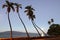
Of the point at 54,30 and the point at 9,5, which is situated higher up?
the point at 9,5

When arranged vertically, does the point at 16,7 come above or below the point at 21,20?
above

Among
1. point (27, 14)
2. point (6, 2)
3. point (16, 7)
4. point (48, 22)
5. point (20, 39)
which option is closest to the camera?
point (20, 39)

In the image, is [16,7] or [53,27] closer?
[16,7]

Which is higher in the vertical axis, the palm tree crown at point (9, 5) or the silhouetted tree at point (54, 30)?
the palm tree crown at point (9, 5)

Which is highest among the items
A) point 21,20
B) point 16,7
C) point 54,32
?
point 16,7

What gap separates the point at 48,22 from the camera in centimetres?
8962

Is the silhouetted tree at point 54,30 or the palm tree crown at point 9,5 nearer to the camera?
the palm tree crown at point 9,5

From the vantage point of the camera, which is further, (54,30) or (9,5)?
(54,30)

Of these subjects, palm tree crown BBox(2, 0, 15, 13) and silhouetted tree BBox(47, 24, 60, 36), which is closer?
palm tree crown BBox(2, 0, 15, 13)

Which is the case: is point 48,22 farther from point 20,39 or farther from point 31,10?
point 20,39

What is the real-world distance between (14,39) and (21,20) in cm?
1226

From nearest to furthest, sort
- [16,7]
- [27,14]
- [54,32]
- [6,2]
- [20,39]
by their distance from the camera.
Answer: [20,39] < [6,2] < [16,7] < [27,14] < [54,32]

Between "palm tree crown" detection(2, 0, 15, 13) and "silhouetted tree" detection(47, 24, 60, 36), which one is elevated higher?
"palm tree crown" detection(2, 0, 15, 13)

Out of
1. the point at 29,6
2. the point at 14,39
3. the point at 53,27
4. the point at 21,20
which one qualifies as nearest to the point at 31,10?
the point at 29,6
